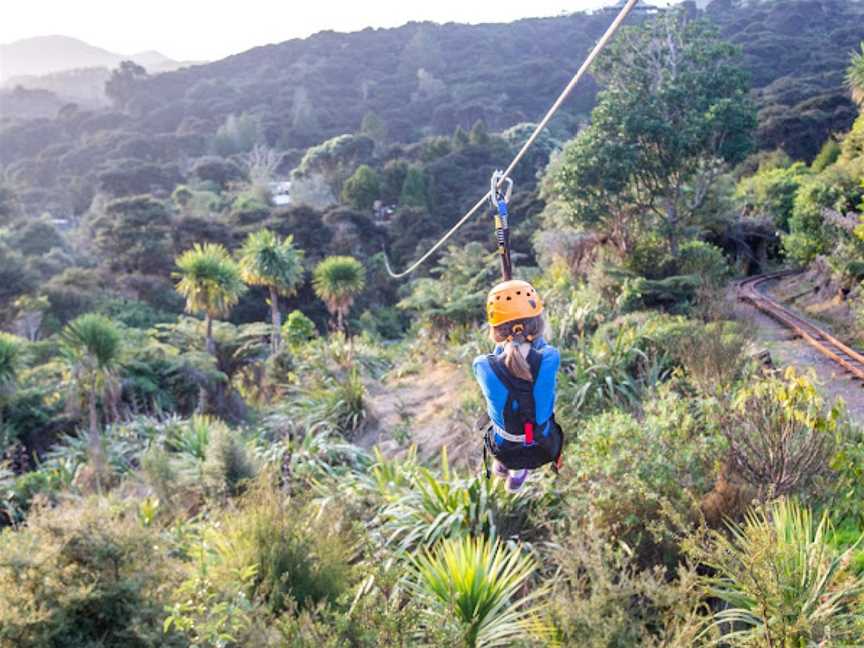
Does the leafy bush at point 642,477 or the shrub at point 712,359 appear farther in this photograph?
the shrub at point 712,359

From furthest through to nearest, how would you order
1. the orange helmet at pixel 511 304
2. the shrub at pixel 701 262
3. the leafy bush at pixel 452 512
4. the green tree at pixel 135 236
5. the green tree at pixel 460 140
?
1. the green tree at pixel 460 140
2. the green tree at pixel 135 236
3. the shrub at pixel 701 262
4. the leafy bush at pixel 452 512
5. the orange helmet at pixel 511 304

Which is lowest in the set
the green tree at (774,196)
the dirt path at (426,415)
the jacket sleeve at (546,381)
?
the dirt path at (426,415)

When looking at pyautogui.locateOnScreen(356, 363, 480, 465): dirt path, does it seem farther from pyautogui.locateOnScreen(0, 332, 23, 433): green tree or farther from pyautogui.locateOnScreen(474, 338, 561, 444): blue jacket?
pyautogui.locateOnScreen(0, 332, 23, 433): green tree

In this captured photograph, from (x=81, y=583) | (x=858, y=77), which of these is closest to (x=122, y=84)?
(x=858, y=77)

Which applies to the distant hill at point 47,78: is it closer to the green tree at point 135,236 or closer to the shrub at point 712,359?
the green tree at point 135,236

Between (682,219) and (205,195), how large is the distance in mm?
40731

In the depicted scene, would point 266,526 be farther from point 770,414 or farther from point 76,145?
point 76,145

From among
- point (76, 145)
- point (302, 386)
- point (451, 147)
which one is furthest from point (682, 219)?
point (76, 145)

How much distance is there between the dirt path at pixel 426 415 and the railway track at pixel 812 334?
6.86m

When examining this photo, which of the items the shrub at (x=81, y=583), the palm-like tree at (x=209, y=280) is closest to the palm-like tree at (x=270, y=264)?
the palm-like tree at (x=209, y=280)

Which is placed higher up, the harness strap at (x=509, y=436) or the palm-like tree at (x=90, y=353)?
the harness strap at (x=509, y=436)

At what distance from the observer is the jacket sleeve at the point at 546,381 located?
11.9 feet

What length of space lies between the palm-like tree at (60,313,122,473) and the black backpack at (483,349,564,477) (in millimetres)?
14711

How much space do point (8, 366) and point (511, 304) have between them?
18028 millimetres
